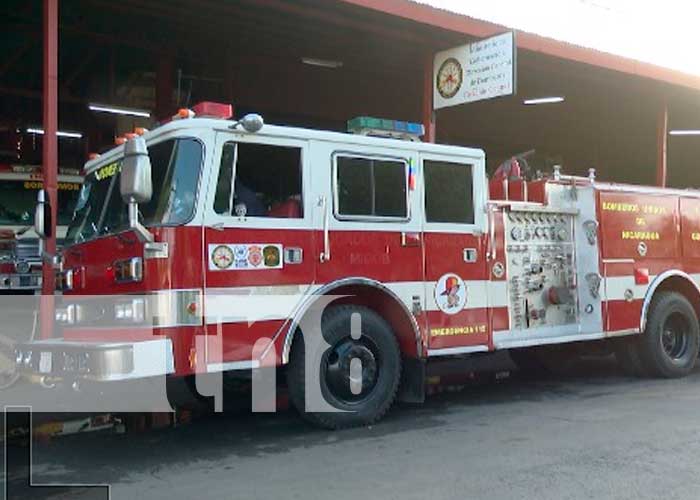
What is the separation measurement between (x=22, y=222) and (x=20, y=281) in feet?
5.23

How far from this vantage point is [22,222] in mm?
10992

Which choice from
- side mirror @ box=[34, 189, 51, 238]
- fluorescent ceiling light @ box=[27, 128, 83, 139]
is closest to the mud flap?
side mirror @ box=[34, 189, 51, 238]

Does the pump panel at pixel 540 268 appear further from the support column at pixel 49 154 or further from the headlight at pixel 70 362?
the support column at pixel 49 154

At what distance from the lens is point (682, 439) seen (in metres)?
5.95

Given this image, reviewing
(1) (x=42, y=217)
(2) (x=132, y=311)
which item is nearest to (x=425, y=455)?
(2) (x=132, y=311)

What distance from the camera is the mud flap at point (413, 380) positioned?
22.3 ft

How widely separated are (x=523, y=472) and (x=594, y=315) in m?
3.41

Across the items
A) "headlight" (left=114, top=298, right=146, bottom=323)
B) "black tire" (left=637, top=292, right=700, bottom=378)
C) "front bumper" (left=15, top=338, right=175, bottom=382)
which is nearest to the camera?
"front bumper" (left=15, top=338, right=175, bottom=382)

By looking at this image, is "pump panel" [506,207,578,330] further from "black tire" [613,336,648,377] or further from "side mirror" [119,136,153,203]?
"side mirror" [119,136,153,203]

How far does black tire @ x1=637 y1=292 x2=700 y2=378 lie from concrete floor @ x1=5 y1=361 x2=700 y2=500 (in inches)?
42.1

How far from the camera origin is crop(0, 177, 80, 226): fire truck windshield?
10938mm

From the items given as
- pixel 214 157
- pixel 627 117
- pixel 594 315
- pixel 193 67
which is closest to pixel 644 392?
pixel 594 315

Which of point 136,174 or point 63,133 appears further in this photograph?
point 63,133

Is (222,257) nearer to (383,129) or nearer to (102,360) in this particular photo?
(102,360)
